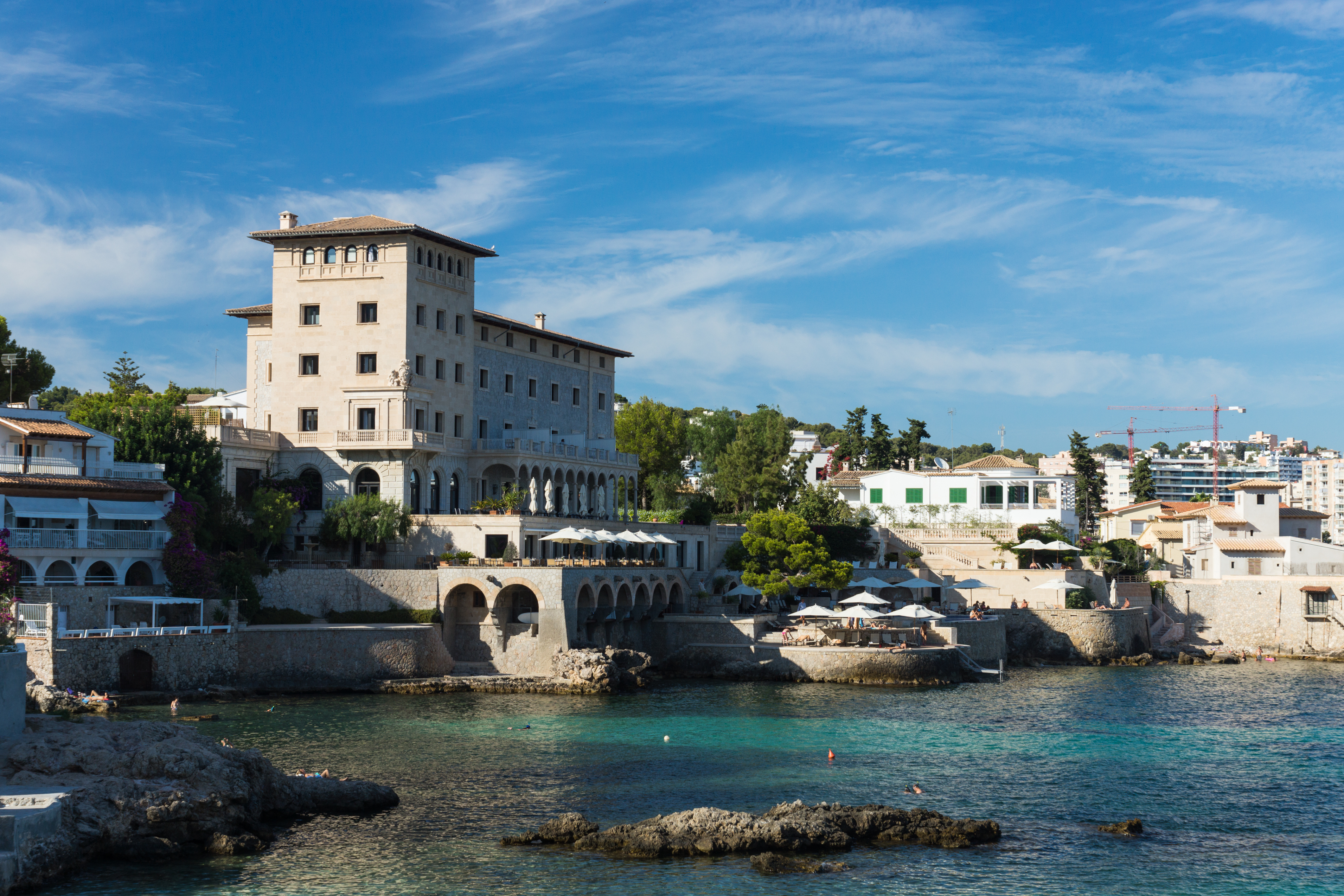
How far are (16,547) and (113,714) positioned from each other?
1128 centimetres

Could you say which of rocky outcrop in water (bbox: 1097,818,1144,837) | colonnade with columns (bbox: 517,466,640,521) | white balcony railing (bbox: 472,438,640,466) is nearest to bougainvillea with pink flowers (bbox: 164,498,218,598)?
colonnade with columns (bbox: 517,466,640,521)

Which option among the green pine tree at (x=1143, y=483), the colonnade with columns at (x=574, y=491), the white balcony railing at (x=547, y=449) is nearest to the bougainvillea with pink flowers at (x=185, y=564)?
the colonnade with columns at (x=574, y=491)

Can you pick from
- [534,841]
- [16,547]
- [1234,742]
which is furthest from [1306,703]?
[16,547]

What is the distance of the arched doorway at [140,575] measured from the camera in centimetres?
5988

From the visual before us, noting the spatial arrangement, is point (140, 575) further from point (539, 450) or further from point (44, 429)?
point (539, 450)

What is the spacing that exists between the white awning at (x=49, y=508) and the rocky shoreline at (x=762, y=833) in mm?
33587

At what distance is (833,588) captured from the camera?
257 ft

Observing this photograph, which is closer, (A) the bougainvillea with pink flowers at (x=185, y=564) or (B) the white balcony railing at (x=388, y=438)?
(A) the bougainvillea with pink flowers at (x=185, y=564)

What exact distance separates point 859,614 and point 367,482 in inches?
1096

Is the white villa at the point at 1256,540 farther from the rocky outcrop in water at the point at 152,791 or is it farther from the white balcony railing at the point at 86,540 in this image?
the rocky outcrop in water at the point at 152,791

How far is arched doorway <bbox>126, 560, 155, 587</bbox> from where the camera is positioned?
196ft

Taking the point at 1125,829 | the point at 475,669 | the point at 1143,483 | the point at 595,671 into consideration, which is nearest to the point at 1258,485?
the point at 1143,483

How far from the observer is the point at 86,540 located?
57.0 meters

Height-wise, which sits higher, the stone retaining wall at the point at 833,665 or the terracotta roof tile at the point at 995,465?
the terracotta roof tile at the point at 995,465
